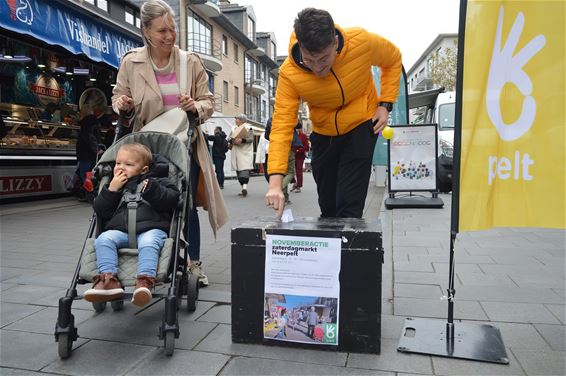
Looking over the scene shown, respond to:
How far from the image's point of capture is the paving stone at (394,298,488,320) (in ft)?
10.3

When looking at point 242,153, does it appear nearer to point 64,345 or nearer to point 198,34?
point 64,345

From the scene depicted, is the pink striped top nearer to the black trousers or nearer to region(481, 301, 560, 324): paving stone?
the black trousers

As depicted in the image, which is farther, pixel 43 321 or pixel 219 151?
pixel 219 151

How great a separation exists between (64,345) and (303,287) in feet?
4.28

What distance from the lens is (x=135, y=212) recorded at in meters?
→ 2.89

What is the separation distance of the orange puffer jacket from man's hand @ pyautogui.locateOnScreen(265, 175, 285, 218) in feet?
0.20

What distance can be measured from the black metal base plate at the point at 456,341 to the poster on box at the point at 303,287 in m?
0.46

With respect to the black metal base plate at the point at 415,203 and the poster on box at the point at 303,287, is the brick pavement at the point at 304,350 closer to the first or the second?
the poster on box at the point at 303,287

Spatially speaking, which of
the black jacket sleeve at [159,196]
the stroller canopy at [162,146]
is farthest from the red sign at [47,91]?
the black jacket sleeve at [159,196]

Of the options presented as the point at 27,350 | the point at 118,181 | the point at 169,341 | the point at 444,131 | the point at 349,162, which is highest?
the point at 444,131

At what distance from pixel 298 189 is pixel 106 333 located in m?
9.81

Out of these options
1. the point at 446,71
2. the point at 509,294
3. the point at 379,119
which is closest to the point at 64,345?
the point at 379,119

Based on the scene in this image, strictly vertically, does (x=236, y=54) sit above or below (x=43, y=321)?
above

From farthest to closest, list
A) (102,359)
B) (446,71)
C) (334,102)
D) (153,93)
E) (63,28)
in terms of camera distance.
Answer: (446,71) → (63,28) → (153,93) → (334,102) → (102,359)
